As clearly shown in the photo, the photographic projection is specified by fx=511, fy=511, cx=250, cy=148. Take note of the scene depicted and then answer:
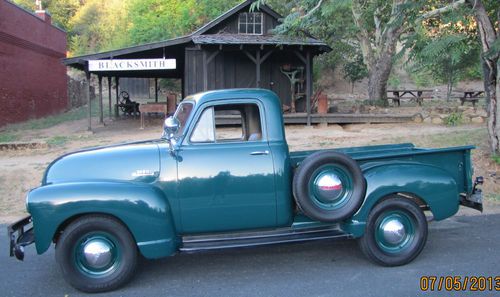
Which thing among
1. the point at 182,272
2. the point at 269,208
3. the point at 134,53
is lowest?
the point at 182,272

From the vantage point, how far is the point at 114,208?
4738mm

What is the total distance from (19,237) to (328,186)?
304 cm

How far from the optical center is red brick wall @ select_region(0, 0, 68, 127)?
2036 centimetres

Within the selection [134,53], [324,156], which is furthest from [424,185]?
[134,53]

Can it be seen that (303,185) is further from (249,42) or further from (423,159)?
(249,42)

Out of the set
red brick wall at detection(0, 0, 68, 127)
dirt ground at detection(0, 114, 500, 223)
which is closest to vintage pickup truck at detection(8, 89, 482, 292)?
dirt ground at detection(0, 114, 500, 223)

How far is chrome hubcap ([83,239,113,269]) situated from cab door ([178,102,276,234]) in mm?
770

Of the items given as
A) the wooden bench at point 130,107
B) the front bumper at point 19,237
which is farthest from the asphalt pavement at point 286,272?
the wooden bench at point 130,107

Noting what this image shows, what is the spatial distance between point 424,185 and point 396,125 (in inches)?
502

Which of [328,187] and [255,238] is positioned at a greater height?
[328,187]

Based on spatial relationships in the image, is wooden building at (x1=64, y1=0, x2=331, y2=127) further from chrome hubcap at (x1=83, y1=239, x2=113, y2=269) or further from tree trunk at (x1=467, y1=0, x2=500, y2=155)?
chrome hubcap at (x1=83, y1=239, x2=113, y2=269)

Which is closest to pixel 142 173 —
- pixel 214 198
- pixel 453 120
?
pixel 214 198

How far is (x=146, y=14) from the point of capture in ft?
121

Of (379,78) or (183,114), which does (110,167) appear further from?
(379,78)
